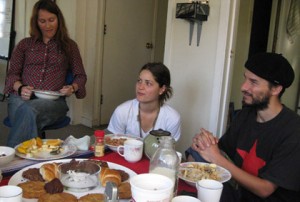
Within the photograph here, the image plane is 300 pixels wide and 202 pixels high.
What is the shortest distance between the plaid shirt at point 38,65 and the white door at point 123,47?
1.69 m

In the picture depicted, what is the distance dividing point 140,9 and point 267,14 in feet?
5.78

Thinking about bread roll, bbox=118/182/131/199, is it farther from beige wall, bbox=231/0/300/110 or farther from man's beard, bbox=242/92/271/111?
beige wall, bbox=231/0/300/110

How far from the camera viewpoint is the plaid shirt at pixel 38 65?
247 cm

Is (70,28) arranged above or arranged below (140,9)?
below

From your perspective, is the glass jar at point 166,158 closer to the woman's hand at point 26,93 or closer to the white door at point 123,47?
the woman's hand at point 26,93

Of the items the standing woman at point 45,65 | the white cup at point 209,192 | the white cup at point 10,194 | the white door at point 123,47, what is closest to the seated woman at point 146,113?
the standing woman at point 45,65

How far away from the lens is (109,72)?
4293 millimetres

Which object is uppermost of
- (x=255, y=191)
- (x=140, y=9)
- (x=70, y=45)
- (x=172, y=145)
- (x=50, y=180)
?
(x=140, y=9)

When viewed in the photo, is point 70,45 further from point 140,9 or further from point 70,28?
point 140,9

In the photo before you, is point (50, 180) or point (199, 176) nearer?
point (50, 180)

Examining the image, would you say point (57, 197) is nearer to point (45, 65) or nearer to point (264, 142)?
point (264, 142)

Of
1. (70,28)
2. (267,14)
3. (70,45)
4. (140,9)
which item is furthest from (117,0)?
(267,14)

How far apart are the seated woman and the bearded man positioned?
0.41m

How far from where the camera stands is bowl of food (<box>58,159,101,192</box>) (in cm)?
106
